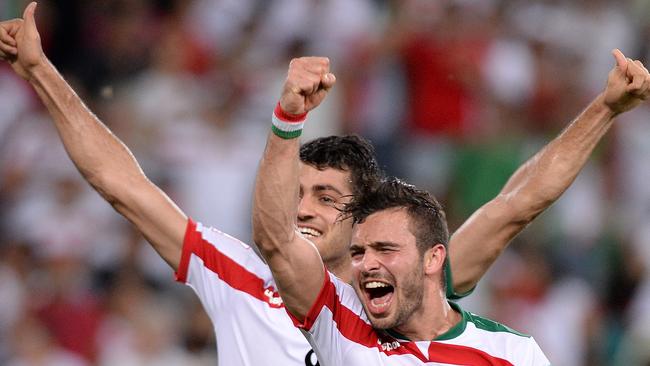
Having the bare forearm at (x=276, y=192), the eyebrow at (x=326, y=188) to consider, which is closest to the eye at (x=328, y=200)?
the eyebrow at (x=326, y=188)

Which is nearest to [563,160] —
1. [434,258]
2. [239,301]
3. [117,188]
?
[434,258]

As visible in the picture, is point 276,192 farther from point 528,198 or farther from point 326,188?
point 528,198

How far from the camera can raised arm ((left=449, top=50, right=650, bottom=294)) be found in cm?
517

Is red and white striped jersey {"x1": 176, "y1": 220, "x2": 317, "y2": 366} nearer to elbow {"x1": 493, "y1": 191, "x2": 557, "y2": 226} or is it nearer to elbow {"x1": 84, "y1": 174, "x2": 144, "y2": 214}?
elbow {"x1": 84, "y1": 174, "x2": 144, "y2": 214}

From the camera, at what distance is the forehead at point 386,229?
4.49 m

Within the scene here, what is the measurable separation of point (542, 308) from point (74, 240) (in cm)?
330

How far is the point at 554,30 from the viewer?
10.3 m

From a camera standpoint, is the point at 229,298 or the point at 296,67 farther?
the point at 229,298

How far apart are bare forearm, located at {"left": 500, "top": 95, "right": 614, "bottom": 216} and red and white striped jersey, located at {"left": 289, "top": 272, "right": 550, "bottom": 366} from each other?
0.69m

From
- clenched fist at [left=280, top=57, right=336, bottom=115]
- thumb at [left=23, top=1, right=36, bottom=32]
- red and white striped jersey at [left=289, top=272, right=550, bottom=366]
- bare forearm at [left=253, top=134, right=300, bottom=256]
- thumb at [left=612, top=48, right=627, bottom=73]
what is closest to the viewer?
clenched fist at [left=280, top=57, right=336, bottom=115]

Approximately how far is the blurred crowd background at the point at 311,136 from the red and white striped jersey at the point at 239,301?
2972mm

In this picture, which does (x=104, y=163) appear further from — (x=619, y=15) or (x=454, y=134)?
(x=619, y=15)

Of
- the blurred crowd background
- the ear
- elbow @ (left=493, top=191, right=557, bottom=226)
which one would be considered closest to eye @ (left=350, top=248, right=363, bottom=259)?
the ear

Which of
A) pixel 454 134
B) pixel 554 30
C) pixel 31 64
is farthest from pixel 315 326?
pixel 554 30
